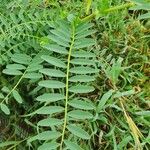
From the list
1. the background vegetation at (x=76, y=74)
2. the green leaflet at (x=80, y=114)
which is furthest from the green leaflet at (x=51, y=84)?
the green leaflet at (x=80, y=114)

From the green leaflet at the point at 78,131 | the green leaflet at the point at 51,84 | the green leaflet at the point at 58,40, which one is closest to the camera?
the green leaflet at the point at 78,131

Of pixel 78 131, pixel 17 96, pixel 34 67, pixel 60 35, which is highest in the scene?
pixel 60 35

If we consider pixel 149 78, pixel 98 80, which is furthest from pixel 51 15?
pixel 149 78

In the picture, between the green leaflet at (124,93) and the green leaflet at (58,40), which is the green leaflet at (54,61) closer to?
the green leaflet at (58,40)

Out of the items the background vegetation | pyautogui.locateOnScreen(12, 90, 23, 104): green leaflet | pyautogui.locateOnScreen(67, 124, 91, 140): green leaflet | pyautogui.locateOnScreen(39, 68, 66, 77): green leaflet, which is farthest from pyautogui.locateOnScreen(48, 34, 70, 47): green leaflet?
pyautogui.locateOnScreen(67, 124, 91, 140): green leaflet

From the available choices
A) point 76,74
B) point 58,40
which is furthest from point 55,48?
point 76,74

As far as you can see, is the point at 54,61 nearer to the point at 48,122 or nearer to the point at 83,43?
the point at 83,43

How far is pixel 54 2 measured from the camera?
1.92m

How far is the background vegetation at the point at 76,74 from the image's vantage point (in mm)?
1500

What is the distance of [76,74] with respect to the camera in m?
1.60

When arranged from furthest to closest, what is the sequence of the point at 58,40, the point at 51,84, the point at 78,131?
the point at 58,40
the point at 51,84
the point at 78,131

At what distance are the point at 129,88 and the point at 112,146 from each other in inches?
9.0

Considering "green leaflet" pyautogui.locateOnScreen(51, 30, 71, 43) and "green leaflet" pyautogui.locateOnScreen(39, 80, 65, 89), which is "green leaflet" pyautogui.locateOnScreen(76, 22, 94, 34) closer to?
"green leaflet" pyautogui.locateOnScreen(51, 30, 71, 43)

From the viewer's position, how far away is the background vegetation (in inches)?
59.1
